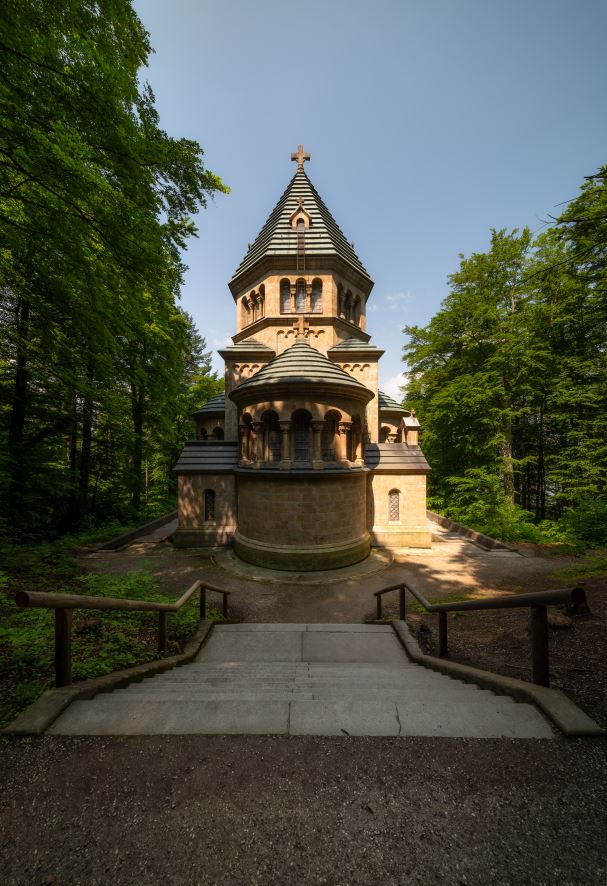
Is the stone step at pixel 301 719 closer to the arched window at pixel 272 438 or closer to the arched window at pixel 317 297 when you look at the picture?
the arched window at pixel 272 438

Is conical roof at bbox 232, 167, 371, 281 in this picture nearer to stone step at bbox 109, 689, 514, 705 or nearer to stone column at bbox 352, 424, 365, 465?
stone column at bbox 352, 424, 365, 465

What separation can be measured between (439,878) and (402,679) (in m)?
2.41

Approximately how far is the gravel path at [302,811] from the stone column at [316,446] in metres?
8.36

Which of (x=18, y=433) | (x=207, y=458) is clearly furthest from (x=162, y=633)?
(x=18, y=433)

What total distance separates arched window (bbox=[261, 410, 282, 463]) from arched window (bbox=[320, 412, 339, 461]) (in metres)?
1.56

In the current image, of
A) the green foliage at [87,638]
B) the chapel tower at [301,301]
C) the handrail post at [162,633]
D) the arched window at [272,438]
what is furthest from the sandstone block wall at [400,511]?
the handrail post at [162,633]

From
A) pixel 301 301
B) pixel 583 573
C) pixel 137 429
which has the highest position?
pixel 301 301

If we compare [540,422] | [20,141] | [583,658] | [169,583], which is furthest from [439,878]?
[540,422]

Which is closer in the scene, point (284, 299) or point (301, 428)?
point (301, 428)

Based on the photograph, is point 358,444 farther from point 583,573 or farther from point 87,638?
point 87,638

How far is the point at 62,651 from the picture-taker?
2885 mm

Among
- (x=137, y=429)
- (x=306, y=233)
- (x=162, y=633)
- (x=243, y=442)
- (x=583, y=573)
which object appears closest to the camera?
(x=162, y=633)

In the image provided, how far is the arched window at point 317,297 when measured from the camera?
1502 cm

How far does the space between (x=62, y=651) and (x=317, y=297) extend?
50.4 feet
